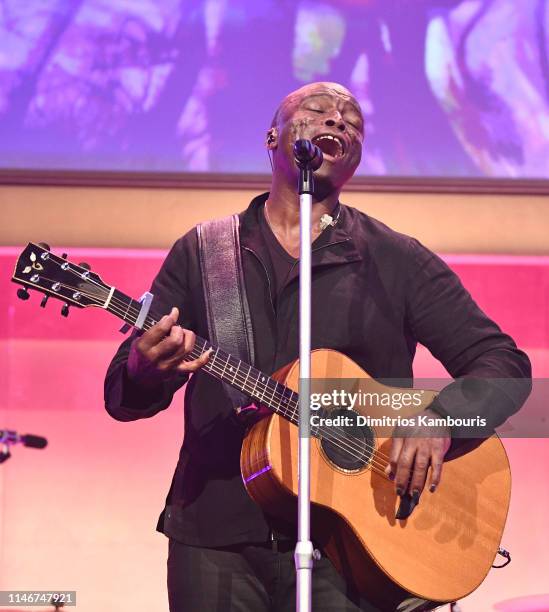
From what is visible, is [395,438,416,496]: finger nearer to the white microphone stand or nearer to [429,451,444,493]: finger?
[429,451,444,493]: finger

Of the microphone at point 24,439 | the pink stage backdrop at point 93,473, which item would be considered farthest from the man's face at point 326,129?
the pink stage backdrop at point 93,473

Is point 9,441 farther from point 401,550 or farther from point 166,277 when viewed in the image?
point 401,550

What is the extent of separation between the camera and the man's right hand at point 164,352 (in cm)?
235

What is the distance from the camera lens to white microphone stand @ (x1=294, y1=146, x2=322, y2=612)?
214 cm

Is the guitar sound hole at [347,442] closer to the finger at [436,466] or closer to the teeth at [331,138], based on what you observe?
the finger at [436,466]

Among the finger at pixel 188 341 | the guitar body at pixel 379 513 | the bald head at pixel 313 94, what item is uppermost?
the bald head at pixel 313 94

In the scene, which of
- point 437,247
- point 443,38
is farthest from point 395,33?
point 437,247

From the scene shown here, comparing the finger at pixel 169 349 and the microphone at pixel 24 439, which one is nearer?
the finger at pixel 169 349

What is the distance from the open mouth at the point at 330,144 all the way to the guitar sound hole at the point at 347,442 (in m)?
0.75

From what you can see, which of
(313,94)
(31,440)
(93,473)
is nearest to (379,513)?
(31,440)

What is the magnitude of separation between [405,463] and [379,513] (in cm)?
16

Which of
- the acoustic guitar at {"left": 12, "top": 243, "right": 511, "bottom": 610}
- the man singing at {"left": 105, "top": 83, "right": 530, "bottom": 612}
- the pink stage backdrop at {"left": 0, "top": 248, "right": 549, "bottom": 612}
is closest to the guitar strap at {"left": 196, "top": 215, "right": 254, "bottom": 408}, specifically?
the man singing at {"left": 105, "top": 83, "right": 530, "bottom": 612}

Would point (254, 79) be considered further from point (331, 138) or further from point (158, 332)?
point (158, 332)

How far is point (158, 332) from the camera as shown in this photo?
234 centimetres
